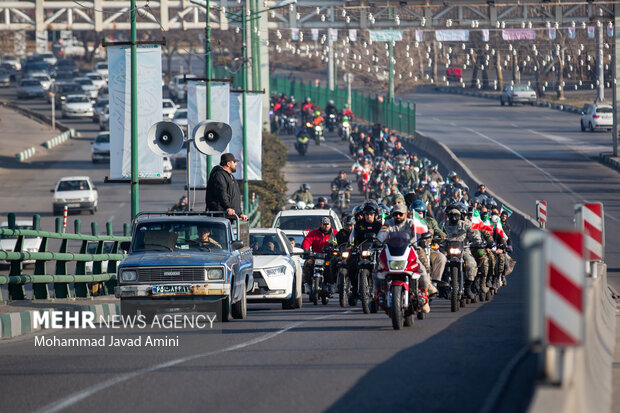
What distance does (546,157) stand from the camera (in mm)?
63938

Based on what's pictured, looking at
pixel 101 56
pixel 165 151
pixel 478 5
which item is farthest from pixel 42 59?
pixel 165 151

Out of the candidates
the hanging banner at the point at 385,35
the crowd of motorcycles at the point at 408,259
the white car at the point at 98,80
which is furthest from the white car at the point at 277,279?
the white car at the point at 98,80

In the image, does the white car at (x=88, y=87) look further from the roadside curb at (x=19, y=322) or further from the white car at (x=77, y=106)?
the roadside curb at (x=19, y=322)

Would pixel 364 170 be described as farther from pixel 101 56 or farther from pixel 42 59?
pixel 101 56

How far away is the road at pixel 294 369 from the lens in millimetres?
9664

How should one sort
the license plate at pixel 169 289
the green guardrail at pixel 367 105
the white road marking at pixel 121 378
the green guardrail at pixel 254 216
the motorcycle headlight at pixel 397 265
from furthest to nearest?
the green guardrail at pixel 367 105 < the green guardrail at pixel 254 216 < the license plate at pixel 169 289 < the motorcycle headlight at pixel 397 265 < the white road marking at pixel 121 378

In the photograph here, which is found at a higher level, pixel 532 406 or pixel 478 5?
pixel 478 5

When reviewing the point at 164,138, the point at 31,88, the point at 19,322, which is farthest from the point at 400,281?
the point at 31,88

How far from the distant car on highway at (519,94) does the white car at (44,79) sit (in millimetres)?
34818

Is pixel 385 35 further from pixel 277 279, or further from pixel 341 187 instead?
pixel 277 279

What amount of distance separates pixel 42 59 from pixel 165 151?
327 feet

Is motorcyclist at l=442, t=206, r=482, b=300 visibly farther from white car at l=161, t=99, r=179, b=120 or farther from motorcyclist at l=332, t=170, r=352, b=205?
white car at l=161, t=99, r=179, b=120

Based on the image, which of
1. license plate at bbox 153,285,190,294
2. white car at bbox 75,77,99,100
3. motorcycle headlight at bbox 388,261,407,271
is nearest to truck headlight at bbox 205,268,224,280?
license plate at bbox 153,285,190,294

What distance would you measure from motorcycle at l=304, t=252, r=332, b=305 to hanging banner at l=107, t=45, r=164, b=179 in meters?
4.42
